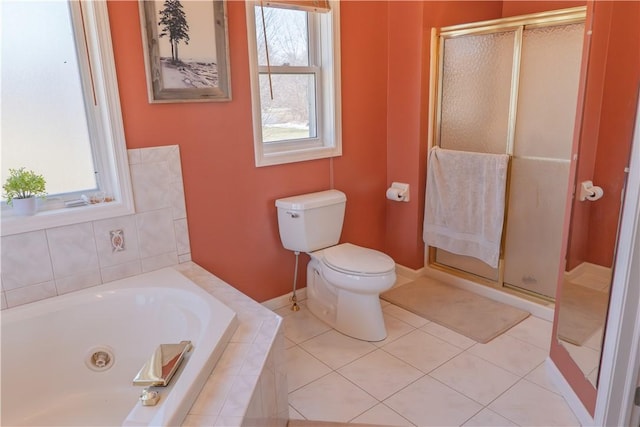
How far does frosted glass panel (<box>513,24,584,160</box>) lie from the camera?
2342 millimetres

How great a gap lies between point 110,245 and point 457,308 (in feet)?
6.69

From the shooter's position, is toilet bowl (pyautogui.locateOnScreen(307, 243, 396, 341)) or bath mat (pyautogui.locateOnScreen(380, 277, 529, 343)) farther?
bath mat (pyautogui.locateOnScreen(380, 277, 529, 343))

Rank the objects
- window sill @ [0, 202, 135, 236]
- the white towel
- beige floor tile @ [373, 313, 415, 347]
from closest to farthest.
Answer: window sill @ [0, 202, 135, 236] → beige floor tile @ [373, 313, 415, 347] → the white towel

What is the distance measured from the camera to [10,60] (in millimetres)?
1887

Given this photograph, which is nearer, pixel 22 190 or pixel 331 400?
pixel 22 190

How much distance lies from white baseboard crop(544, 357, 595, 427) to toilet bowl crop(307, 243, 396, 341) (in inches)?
32.9

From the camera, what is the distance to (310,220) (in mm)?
2635

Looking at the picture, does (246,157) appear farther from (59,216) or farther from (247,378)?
(247,378)

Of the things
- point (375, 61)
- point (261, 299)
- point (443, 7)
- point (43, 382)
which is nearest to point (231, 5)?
point (375, 61)

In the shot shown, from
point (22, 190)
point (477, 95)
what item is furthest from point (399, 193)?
point (22, 190)

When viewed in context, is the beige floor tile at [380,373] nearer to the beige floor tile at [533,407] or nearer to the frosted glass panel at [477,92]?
the beige floor tile at [533,407]

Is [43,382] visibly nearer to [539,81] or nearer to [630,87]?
[630,87]

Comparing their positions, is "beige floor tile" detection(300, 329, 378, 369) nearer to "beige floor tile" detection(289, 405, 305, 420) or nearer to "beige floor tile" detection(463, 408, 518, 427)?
"beige floor tile" detection(289, 405, 305, 420)

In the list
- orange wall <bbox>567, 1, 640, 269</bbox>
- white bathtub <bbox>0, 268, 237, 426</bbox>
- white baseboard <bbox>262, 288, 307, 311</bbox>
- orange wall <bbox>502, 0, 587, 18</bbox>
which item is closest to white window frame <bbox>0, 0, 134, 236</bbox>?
white bathtub <bbox>0, 268, 237, 426</bbox>
